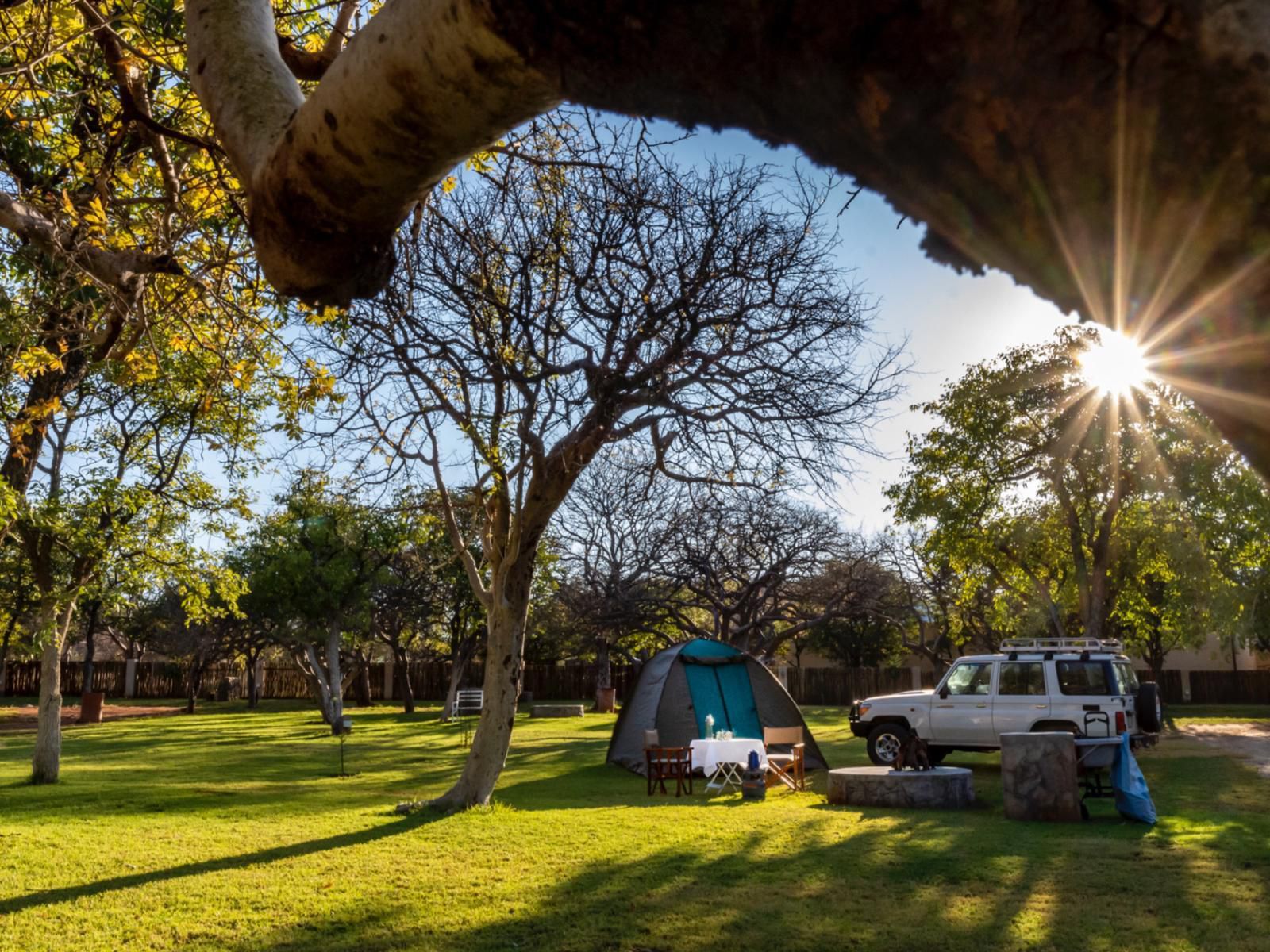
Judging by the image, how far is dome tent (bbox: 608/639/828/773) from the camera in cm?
1728

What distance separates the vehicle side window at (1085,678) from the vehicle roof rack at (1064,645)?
26 cm

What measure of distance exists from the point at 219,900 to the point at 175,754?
532 inches

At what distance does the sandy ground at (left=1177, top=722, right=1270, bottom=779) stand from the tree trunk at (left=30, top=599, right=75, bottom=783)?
18.3m

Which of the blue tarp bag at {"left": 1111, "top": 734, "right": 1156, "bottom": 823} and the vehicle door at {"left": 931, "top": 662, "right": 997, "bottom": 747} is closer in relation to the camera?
the blue tarp bag at {"left": 1111, "top": 734, "right": 1156, "bottom": 823}

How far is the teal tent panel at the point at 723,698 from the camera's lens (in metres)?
17.5

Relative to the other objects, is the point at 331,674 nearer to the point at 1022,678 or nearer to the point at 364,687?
the point at 364,687

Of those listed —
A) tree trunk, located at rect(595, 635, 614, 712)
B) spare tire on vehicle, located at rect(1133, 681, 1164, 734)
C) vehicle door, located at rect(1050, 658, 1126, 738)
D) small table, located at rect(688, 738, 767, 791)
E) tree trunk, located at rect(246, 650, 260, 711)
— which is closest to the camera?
small table, located at rect(688, 738, 767, 791)

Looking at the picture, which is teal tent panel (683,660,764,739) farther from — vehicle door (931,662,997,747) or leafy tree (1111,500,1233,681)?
leafy tree (1111,500,1233,681)

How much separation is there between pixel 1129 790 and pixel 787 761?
5.53 m

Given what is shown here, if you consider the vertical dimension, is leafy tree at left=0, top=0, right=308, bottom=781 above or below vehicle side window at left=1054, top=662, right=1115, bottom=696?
above

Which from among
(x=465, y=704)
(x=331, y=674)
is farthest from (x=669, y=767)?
(x=465, y=704)

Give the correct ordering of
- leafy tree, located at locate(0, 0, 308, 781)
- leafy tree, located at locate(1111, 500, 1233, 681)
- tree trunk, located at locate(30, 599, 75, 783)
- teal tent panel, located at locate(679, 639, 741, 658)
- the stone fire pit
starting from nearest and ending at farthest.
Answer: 1. leafy tree, located at locate(0, 0, 308, 781)
2. the stone fire pit
3. tree trunk, located at locate(30, 599, 75, 783)
4. teal tent panel, located at locate(679, 639, 741, 658)
5. leafy tree, located at locate(1111, 500, 1233, 681)

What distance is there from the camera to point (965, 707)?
16469 mm

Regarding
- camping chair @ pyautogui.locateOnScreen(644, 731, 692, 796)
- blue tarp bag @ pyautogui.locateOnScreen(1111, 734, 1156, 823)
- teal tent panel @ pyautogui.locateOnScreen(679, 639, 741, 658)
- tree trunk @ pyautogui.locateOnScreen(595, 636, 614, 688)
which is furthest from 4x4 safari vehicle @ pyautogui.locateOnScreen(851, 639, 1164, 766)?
tree trunk @ pyautogui.locateOnScreen(595, 636, 614, 688)
